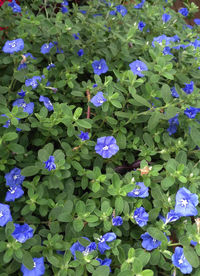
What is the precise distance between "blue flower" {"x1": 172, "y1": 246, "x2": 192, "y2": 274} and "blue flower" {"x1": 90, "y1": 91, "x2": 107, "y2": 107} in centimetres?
81

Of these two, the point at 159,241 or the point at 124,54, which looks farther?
the point at 124,54

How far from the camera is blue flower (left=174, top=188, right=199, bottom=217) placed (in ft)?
4.30

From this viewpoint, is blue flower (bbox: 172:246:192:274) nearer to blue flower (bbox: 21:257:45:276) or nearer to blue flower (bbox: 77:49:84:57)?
blue flower (bbox: 21:257:45:276)

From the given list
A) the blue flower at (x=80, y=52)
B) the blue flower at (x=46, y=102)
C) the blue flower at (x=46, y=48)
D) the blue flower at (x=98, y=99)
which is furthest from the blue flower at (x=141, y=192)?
the blue flower at (x=46, y=48)

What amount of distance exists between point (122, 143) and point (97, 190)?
1.22 feet

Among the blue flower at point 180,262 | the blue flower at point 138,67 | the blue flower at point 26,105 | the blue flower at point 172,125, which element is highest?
the blue flower at point 138,67

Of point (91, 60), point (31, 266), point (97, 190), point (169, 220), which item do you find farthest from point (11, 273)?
point (91, 60)

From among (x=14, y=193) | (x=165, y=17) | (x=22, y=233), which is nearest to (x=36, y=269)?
(x=22, y=233)

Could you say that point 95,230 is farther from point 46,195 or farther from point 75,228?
point 46,195

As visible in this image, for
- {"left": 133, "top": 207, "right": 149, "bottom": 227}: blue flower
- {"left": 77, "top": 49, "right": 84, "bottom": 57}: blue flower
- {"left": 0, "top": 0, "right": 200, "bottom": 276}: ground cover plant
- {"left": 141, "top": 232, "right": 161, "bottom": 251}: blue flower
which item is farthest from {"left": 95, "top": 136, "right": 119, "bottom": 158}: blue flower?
{"left": 77, "top": 49, "right": 84, "bottom": 57}: blue flower

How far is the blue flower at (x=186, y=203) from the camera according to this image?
4.30 ft

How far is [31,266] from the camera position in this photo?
119cm

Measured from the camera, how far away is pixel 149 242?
4.52 feet

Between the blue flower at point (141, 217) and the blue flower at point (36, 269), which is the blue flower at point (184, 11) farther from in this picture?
the blue flower at point (36, 269)
